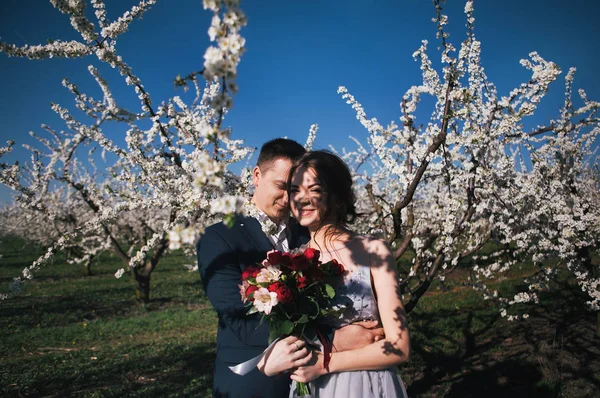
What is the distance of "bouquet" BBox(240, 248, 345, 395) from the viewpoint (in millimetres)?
1750

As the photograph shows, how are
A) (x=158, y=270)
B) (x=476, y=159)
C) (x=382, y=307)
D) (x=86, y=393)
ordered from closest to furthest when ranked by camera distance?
(x=382, y=307) < (x=476, y=159) < (x=86, y=393) < (x=158, y=270)

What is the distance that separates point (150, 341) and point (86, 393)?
9.75 ft

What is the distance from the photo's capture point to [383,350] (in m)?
1.82

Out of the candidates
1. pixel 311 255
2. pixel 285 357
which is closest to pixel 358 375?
pixel 285 357

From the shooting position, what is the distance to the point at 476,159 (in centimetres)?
378

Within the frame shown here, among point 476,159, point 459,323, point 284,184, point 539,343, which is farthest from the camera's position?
point 459,323

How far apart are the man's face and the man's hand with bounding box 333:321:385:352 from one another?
3.42 ft

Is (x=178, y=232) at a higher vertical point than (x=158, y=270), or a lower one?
lower

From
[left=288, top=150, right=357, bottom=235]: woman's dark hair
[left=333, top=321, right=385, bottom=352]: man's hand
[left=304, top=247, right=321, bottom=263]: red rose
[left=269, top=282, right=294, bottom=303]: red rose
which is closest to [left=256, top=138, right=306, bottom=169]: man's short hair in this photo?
[left=288, top=150, right=357, bottom=235]: woman's dark hair

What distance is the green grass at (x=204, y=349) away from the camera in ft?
17.1

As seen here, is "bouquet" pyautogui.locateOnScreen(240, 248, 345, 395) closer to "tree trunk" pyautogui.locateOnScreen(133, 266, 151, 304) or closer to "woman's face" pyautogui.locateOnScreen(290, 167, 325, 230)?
"woman's face" pyautogui.locateOnScreen(290, 167, 325, 230)

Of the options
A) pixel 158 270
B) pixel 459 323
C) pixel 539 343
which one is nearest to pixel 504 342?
pixel 539 343

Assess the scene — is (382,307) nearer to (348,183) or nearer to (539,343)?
(348,183)

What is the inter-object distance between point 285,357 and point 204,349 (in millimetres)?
6678
